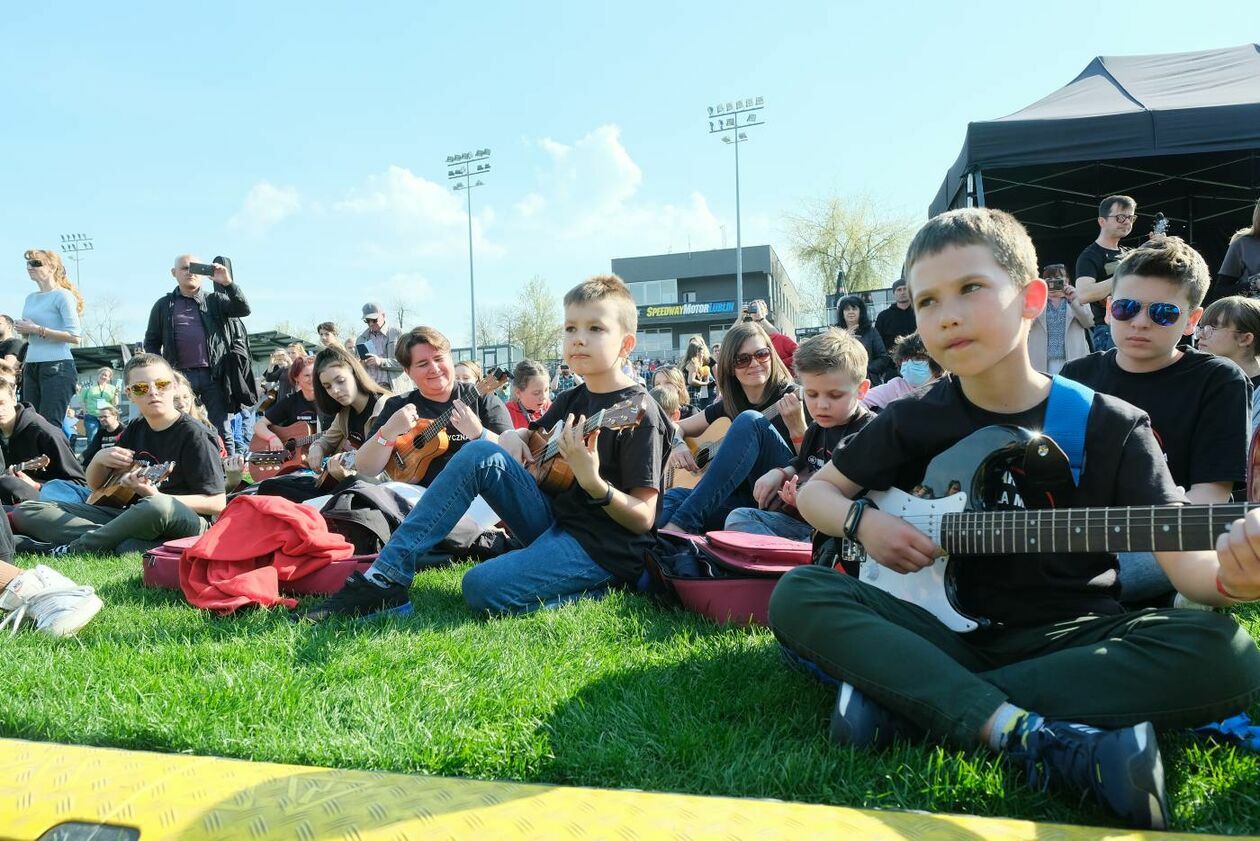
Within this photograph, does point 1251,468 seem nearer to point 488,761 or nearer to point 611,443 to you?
point 611,443

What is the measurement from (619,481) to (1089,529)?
2.07 metres

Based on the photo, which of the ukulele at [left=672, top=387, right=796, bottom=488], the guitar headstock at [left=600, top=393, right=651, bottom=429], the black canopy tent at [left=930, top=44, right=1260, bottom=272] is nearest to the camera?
the guitar headstock at [left=600, top=393, right=651, bottom=429]

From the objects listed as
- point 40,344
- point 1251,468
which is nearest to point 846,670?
point 1251,468

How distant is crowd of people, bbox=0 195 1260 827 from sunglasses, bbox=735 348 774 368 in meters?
0.01

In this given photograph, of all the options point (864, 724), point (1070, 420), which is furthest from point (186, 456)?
point (1070, 420)

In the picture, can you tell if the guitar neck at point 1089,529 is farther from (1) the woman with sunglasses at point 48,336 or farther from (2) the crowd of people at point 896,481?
(1) the woman with sunglasses at point 48,336

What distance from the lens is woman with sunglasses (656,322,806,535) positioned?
4492 mm

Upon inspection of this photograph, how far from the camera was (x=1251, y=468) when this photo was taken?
9.96ft

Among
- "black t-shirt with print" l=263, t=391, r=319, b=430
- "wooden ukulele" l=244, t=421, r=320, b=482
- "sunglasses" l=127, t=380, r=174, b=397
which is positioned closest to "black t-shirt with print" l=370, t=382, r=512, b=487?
"sunglasses" l=127, t=380, r=174, b=397

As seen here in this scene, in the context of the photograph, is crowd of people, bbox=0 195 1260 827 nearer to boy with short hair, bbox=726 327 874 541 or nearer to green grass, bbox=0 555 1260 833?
boy with short hair, bbox=726 327 874 541

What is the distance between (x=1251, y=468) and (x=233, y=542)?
4234 millimetres

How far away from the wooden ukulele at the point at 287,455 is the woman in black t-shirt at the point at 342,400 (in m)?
1.06

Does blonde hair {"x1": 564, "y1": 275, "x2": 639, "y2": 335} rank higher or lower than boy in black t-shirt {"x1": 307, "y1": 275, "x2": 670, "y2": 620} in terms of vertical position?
higher

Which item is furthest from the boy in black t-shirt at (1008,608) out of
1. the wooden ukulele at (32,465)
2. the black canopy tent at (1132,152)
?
the black canopy tent at (1132,152)
